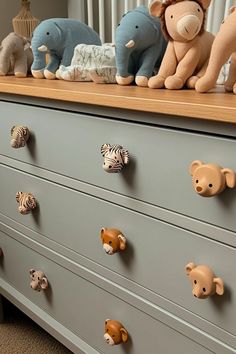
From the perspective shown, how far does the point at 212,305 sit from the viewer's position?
679 millimetres

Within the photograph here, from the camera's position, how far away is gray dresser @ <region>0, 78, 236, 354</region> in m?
0.64

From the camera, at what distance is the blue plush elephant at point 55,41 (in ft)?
3.38

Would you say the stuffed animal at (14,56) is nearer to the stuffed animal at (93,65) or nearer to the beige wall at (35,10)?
the stuffed animal at (93,65)

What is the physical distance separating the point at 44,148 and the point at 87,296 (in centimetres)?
36

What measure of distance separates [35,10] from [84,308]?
1.18m

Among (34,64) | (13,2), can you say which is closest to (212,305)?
(34,64)

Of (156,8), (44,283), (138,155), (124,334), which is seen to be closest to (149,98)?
(138,155)

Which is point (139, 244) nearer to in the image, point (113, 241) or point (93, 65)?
point (113, 241)

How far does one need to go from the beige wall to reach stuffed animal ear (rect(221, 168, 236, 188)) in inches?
50.1

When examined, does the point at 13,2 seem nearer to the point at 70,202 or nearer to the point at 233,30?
the point at 70,202

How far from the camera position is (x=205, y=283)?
638mm

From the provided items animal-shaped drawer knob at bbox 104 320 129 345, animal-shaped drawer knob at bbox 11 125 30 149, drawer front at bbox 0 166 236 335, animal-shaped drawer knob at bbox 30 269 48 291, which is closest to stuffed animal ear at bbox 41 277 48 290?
animal-shaped drawer knob at bbox 30 269 48 291

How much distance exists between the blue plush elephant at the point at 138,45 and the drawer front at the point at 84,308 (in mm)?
478

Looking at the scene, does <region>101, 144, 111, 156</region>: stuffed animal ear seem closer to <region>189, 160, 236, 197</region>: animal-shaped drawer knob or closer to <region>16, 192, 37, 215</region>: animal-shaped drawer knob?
<region>189, 160, 236, 197</region>: animal-shaped drawer knob
